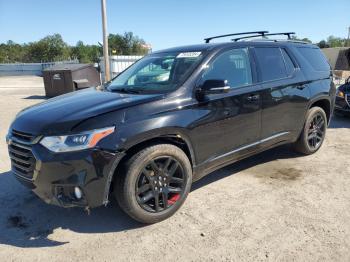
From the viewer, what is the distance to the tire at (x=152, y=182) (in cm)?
311

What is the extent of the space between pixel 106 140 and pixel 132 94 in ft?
2.78

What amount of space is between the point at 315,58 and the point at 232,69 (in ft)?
6.86

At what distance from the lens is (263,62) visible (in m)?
4.39

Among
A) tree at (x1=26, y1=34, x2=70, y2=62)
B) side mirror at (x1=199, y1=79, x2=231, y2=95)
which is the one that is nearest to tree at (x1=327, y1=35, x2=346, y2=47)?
tree at (x1=26, y1=34, x2=70, y2=62)

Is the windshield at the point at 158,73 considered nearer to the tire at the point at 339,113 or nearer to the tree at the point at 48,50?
the tire at the point at 339,113

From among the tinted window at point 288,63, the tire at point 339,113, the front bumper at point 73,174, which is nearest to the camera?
the front bumper at point 73,174

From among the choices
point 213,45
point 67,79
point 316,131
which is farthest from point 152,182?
point 67,79

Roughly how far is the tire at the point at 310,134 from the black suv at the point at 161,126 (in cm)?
28

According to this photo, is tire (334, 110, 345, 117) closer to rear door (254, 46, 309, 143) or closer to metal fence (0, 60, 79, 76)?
rear door (254, 46, 309, 143)

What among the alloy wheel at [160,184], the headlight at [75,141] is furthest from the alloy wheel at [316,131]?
the headlight at [75,141]

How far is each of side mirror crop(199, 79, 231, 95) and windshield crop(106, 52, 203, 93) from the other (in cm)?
24

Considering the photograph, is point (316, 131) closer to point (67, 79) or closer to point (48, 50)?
point (67, 79)

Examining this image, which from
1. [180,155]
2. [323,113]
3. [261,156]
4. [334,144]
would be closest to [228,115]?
[180,155]

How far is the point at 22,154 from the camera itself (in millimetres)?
3139
